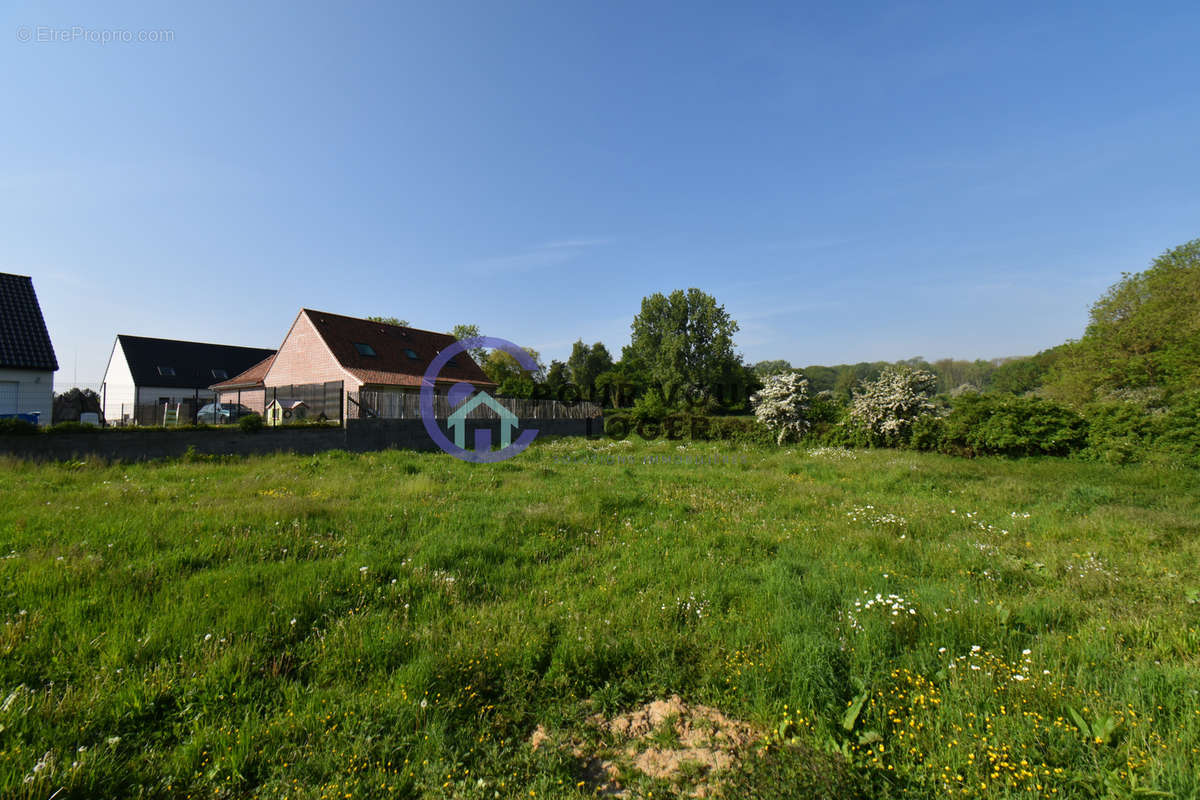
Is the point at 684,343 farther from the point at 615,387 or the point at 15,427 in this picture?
the point at 15,427

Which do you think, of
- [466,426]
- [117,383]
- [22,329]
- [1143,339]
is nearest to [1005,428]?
[1143,339]

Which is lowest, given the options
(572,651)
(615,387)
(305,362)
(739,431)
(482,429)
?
(572,651)

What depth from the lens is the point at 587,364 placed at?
184ft

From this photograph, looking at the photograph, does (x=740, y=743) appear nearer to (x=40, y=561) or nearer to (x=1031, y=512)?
(x=40, y=561)

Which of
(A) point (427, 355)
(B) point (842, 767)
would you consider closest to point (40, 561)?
(B) point (842, 767)

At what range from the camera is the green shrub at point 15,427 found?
1009cm

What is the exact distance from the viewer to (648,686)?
301 cm

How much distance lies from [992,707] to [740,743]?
4.60 feet

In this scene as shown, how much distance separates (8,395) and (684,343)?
42.4 m

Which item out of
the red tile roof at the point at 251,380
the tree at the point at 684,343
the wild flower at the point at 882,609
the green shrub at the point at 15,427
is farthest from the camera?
the tree at the point at 684,343

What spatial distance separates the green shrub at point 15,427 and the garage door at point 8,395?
9343mm

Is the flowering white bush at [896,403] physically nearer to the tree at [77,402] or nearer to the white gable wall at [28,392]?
the white gable wall at [28,392]

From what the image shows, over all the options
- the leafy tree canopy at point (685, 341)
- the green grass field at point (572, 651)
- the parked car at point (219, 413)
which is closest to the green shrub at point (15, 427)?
the green grass field at point (572, 651)

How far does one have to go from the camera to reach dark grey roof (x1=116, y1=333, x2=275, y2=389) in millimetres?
31203
